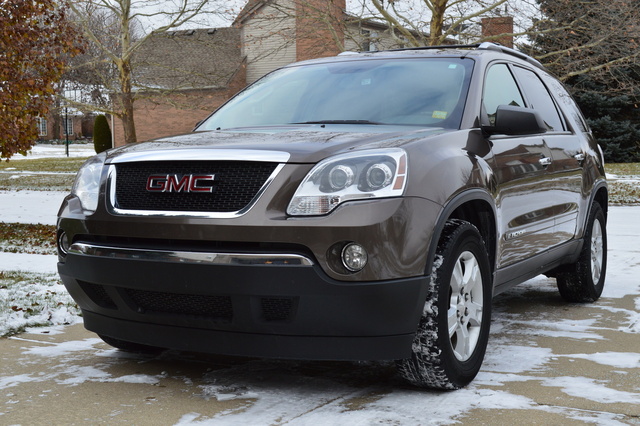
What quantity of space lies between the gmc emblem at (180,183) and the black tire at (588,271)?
3532 millimetres

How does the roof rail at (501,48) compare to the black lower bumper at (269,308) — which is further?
the roof rail at (501,48)

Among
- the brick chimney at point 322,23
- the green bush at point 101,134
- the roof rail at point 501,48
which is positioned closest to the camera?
the roof rail at point 501,48

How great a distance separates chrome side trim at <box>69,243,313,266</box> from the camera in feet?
11.7

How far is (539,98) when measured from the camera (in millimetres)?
6000

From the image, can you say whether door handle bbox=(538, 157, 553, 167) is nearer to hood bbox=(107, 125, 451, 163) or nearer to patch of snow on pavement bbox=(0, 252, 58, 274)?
hood bbox=(107, 125, 451, 163)

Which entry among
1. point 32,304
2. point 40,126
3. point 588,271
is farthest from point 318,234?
point 40,126

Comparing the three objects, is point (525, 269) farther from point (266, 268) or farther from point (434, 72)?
point (266, 268)

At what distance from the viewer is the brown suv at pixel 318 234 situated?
3607 mm

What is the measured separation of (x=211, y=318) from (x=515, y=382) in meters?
1.59

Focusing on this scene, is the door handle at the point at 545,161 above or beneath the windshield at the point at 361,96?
beneath

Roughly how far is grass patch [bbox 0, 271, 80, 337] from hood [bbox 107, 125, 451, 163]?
1870 millimetres

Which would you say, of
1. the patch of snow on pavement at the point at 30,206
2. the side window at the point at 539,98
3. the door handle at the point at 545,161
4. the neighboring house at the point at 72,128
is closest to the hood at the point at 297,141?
the door handle at the point at 545,161

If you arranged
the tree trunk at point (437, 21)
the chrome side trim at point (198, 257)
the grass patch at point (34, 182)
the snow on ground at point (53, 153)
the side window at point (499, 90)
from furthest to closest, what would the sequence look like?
the snow on ground at point (53, 153), the grass patch at point (34, 182), the tree trunk at point (437, 21), the side window at point (499, 90), the chrome side trim at point (198, 257)

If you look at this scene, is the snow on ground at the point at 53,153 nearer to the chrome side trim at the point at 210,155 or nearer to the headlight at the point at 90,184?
the headlight at the point at 90,184
